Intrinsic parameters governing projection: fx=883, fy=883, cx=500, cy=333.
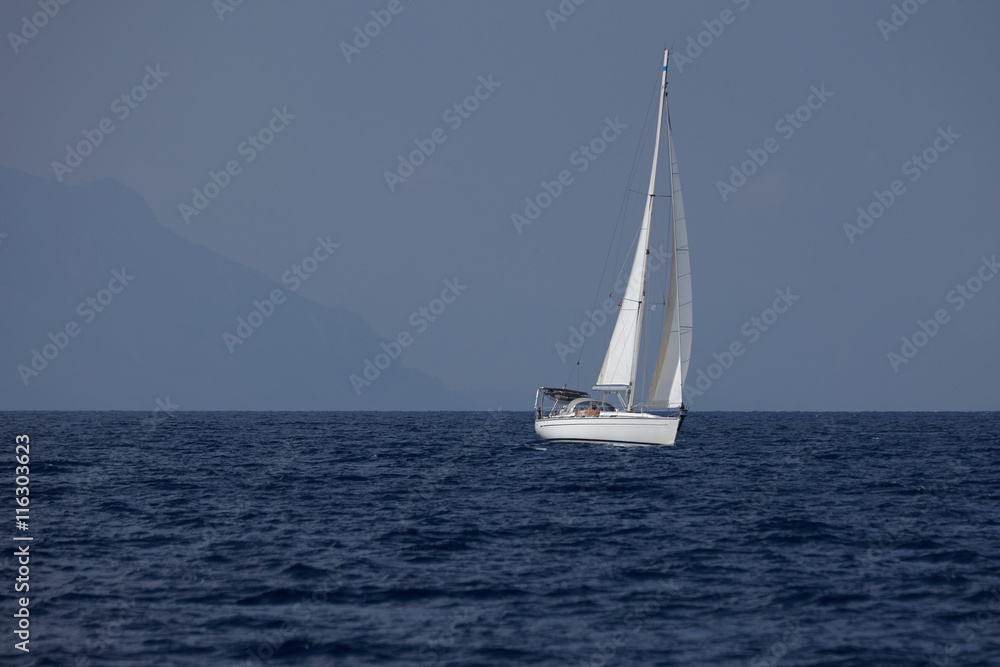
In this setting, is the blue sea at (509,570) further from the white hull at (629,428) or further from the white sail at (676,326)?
the white sail at (676,326)

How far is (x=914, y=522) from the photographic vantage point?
22234 millimetres

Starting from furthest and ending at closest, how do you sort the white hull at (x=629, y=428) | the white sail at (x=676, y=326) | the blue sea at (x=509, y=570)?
1. the white sail at (x=676, y=326)
2. the white hull at (x=629, y=428)
3. the blue sea at (x=509, y=570)

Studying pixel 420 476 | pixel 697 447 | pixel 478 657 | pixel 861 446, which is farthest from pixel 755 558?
pixel 861 446

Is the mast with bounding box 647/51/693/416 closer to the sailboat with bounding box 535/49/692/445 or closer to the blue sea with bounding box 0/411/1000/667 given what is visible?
the sailboat with bounding box 535/49/692/445

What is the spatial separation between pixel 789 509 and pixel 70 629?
18.3 meters

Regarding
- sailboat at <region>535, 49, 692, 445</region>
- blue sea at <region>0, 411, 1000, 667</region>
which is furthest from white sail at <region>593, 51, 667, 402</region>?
blue sea at <region>0, 411, 1000, 667</region>

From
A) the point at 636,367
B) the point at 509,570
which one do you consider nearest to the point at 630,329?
the point at 636,367

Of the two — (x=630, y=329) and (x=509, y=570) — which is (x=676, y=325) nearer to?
(x=630, y=329)

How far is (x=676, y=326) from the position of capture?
4416cm

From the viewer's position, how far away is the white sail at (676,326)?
43.8 metres

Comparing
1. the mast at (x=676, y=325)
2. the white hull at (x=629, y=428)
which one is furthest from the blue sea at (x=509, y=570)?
the mast at (x=676, y=325)

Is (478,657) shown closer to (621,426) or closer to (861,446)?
(621,426)

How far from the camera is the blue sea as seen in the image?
1230 centimetres

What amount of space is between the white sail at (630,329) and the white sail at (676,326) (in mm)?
1348
